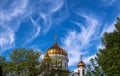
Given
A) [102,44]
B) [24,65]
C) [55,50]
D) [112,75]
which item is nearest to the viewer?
[112,75]

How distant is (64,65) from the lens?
60469 mm

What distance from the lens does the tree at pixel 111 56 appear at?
81.8ft

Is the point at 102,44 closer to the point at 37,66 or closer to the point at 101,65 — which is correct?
the point at 101,65

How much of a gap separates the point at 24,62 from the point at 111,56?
15.9m

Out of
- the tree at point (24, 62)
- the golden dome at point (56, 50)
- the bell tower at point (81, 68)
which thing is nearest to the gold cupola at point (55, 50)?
the golden dome at point (56, 50)

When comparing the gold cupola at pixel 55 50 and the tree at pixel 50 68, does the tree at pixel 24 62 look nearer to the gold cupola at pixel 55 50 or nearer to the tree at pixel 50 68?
the tree at pixel 50 68

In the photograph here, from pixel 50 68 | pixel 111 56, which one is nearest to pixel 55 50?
pixel 50 68

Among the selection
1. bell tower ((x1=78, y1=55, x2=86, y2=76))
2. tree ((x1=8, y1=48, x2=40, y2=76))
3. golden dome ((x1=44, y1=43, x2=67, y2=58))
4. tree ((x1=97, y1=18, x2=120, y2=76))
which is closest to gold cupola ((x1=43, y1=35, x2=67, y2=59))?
golden dome ((x1=44, y1=43, x2=67, y2=58))

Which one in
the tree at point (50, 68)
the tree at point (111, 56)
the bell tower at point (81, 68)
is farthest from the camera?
the bell tower at point (81, 68)

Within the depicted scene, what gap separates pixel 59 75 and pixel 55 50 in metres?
21.0

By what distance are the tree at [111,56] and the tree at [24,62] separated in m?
13.5

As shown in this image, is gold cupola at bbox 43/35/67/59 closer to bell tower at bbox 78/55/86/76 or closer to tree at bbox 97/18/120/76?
bell tower at bbox 78/55/86/76

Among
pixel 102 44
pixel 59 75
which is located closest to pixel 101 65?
pixel 102 44

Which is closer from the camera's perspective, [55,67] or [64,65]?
[55,67]
